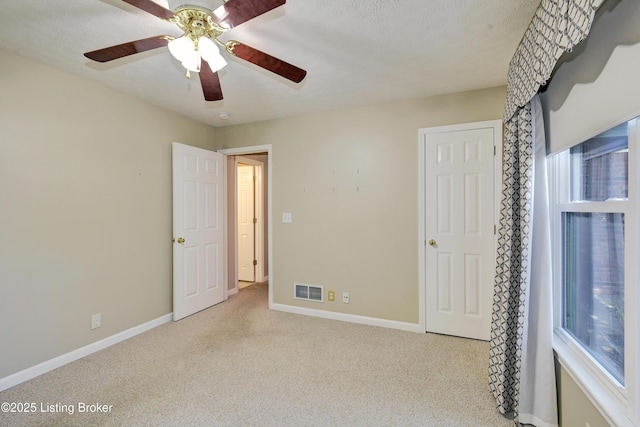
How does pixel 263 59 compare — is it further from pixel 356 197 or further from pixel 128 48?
pixel 356 197

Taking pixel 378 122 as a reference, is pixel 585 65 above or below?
below

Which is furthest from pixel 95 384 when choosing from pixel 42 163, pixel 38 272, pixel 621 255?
pixel 621 255

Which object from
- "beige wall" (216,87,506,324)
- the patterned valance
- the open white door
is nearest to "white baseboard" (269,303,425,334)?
"beige wall" (216,87,506,324)

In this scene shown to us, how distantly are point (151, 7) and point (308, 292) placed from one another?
2.92m

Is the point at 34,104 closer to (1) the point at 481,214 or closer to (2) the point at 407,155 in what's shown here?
(2) the point at 407,155

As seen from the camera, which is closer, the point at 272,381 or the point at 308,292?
the point at 272,381

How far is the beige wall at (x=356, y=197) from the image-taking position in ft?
9.87

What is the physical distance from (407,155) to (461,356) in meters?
1.86

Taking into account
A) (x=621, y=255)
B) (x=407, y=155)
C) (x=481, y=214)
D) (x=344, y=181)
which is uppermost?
(x=407, y=155)

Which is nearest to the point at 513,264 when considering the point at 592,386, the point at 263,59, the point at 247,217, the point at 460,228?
the point at 592,386

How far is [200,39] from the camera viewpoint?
1438mm

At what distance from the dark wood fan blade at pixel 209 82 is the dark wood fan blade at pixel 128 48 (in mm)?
235

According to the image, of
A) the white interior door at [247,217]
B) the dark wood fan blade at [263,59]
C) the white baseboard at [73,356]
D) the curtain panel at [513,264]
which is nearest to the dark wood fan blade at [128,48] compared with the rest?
the dark wood fan blade at [263,59]

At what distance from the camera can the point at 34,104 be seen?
221 centimetres
